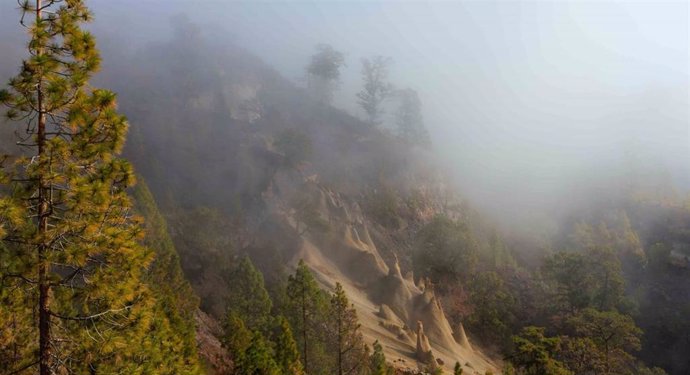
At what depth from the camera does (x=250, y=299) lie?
1355 inches

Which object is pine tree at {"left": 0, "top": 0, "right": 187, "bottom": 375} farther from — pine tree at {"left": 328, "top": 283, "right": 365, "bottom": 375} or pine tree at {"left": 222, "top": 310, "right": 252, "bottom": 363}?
pine tree at {"left": 328, "top": 283, "right": 365, "bottom": 375}

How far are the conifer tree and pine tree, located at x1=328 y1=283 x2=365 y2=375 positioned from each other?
19869mm

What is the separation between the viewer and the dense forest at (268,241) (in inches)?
400

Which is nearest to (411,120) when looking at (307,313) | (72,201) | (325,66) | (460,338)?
(325,66)

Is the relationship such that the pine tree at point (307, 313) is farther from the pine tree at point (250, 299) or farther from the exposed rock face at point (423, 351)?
the exposed rock face at point (423, 351)

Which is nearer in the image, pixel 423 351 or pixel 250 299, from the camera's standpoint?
pixel 250 299

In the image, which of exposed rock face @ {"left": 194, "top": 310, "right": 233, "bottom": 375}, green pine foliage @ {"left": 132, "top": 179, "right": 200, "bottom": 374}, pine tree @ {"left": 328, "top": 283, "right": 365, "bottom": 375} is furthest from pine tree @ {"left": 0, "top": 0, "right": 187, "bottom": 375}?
exposed rock face @ {"left": 194, "top": 310, "right": 233, "bottom": 375}

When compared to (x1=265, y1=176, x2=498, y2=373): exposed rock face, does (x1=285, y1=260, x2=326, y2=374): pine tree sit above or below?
above

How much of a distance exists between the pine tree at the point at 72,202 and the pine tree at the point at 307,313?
783 inches

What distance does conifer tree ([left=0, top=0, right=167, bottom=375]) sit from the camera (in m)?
9.80

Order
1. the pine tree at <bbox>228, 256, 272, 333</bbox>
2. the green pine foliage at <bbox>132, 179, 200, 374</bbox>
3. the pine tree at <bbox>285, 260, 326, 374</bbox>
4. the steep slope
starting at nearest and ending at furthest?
the green pine foliage at <bbox>132, 179, 200, 374</bbox> → the pine tree at <bbox>285, 260, 326, 374</bbox> → the pine tree at <bbox>228, 256, 272, 333</bbox> → the steep slope

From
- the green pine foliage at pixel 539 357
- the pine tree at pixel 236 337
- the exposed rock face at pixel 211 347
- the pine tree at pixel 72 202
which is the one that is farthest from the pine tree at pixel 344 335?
the pine tree at pixel 72 202

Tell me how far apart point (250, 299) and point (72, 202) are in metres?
26.0

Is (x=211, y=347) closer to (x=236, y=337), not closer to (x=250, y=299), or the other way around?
(x=250, y=299)
